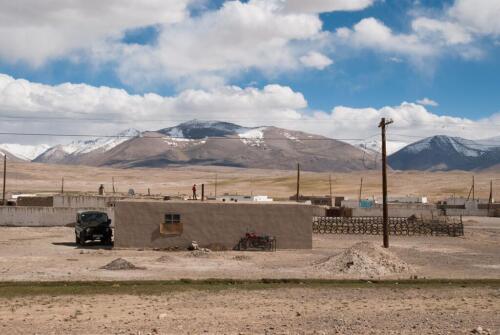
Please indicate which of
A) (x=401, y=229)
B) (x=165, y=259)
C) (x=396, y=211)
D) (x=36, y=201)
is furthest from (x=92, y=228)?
(x=396, y=211)

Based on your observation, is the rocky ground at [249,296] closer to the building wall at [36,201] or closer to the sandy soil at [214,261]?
the sandy soil at [214,261]

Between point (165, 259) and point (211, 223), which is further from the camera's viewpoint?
point (211, 223)

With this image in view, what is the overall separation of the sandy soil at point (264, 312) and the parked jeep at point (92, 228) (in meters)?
19.7

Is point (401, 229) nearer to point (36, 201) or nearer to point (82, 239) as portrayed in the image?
point (82, 239)

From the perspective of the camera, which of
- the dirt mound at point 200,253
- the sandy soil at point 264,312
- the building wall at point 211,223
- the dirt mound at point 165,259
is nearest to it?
the sandy soil at point 264,312

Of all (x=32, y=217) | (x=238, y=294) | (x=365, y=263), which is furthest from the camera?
(x=32, y=217)

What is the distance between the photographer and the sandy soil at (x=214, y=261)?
92.6 ft

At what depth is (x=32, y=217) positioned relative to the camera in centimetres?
5412

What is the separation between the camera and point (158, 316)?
60.1 ft

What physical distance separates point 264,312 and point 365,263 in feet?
37.9

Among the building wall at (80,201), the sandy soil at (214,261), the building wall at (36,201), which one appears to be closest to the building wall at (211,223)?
the sandy soil at (214,261)

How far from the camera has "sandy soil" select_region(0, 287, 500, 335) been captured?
16.8m

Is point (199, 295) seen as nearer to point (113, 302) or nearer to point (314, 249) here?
point (113, 302)

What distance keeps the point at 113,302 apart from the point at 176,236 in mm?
18563
